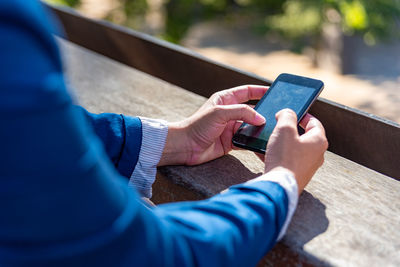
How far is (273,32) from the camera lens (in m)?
5.91

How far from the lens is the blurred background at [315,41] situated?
180 inches

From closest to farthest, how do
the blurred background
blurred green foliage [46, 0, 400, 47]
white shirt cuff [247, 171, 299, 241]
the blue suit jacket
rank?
the blue suit jacket, white shirt cuff [247, 171, 299, 241], the blurred background, blurred green foliage [46, 0, 400, 47]

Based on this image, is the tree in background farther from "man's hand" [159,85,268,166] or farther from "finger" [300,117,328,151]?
"finger" [300,117,328,151]

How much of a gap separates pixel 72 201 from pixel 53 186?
3 cm

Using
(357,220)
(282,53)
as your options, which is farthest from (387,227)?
(282,53)

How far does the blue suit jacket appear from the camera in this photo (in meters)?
0.41

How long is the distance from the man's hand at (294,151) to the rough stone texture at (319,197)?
10cm

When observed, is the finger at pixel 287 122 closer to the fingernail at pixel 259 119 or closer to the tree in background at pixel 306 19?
the fingernail at pixel 259 119

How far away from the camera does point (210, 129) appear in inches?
39.1

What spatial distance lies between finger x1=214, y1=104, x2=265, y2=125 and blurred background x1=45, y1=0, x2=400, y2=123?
3286mm

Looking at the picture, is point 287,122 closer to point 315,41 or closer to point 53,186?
point 53,186

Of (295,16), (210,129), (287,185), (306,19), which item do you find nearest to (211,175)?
(210,129)

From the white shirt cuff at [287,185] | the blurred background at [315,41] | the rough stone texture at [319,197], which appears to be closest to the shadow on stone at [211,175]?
the rough stone texture at [319,197]

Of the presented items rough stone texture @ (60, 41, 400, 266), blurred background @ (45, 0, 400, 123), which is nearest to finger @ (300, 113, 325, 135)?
rough stone texture @ (60, 41, 400, 266)
